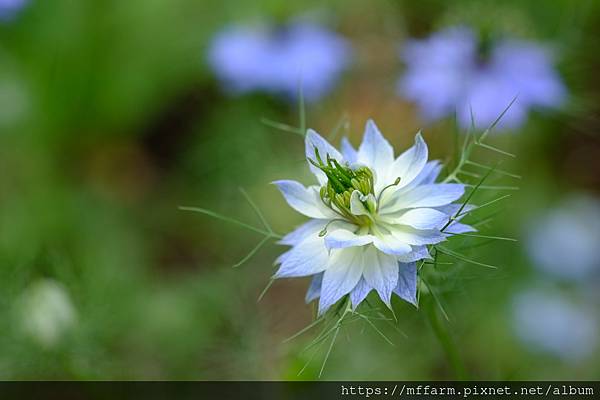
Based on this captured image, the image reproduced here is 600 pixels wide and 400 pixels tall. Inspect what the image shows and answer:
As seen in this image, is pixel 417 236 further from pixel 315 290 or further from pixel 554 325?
pixel 554 325

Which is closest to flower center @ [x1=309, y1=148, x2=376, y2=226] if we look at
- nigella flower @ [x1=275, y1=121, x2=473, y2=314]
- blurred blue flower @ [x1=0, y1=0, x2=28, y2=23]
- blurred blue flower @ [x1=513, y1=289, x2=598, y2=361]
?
nigella flower @ [x1=275, y1=121, x2=473, y2=314]

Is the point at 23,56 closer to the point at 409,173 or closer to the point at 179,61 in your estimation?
the point at 179,61

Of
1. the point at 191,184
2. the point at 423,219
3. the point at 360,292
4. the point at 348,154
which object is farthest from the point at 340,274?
the point at 191,184

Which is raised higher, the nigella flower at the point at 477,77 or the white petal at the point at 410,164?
the nigella flower at the point at 477,77

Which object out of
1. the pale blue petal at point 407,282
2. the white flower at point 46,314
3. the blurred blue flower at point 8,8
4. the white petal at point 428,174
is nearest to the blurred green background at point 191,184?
the white flower at point 46,314

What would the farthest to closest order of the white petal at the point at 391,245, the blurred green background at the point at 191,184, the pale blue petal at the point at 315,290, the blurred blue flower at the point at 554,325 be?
the blurred blue flower at the point at 554,325 < the blurred green background at the point at 191,184 < the pale blue petal at the point at 315,290 < the white petal at the point at 391,245

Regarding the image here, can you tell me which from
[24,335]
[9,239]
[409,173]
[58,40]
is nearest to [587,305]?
[409,173]

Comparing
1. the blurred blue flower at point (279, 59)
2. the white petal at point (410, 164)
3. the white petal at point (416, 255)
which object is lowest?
the white petal at point (416, 255)

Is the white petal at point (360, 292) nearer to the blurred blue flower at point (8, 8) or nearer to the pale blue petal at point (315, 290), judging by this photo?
the pale blue petal at point (315, 290)
